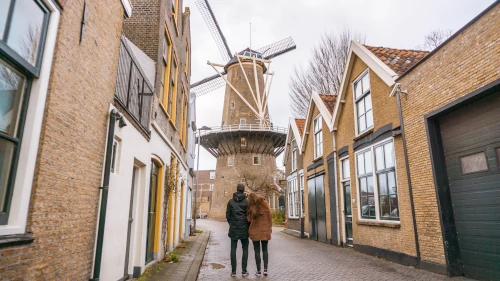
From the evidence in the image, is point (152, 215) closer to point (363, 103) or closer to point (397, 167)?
point (397, 167)

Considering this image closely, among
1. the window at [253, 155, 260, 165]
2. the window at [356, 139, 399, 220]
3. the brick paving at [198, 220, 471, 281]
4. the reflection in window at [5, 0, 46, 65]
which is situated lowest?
the brick paving at [198, 220, 471, 281]

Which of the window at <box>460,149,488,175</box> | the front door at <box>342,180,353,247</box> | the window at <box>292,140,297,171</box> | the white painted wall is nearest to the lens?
the white painted wall

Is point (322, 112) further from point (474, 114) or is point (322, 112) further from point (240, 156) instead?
point (240, 156)

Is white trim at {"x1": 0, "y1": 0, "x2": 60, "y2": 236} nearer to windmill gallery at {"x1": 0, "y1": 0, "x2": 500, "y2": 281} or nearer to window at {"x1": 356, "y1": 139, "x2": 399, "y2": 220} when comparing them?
windmill gallery at {"x1": 0, "y1": 0, "x2": 500, "y2": 281}

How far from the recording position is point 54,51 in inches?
127

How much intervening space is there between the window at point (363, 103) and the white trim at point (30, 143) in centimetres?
842

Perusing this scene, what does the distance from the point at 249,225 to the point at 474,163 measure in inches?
169

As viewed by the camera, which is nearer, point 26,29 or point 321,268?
point 26,29

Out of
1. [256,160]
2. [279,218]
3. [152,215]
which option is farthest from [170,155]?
[256,160]

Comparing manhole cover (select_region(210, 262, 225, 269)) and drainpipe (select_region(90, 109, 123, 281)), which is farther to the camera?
manhole cover (select_region(210, 262, 225, 269))

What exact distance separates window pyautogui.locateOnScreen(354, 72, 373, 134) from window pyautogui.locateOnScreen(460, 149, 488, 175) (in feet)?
11.8

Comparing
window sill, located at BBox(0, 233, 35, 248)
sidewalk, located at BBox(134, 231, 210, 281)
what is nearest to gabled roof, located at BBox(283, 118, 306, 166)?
sidewalk, located at BBox(134, 231, 210, 281)

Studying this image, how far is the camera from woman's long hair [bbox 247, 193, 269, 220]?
20.3ft

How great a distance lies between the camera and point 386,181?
8508 millimetres
